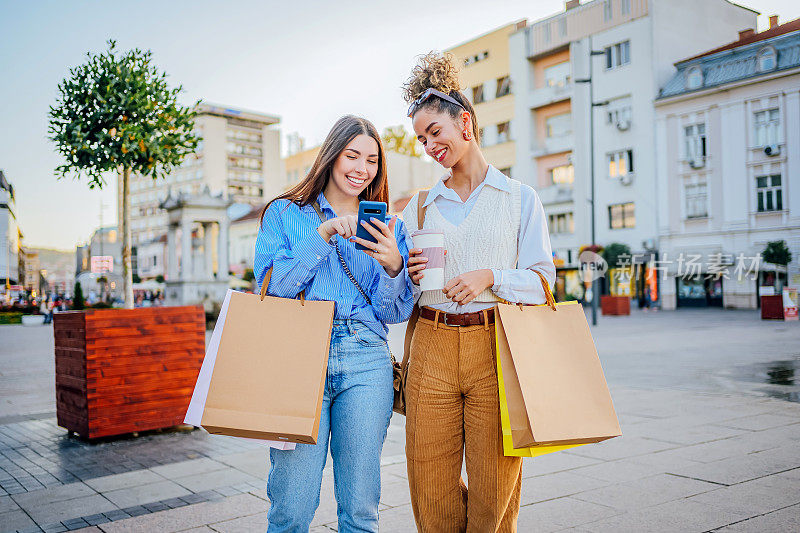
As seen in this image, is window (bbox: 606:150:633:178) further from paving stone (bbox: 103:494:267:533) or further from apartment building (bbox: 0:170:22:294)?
apartment building (bbox: 0:170:22:294)

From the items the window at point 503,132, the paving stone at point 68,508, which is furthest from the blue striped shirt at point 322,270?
the window at point 503,132

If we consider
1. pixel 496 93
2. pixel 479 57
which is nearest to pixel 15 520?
pixel 496 93

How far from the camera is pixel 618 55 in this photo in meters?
36.1

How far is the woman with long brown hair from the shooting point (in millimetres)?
2357

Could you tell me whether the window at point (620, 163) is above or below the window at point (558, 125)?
below

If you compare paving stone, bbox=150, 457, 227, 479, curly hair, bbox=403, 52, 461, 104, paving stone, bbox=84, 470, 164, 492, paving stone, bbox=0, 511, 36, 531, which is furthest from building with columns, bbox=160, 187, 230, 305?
curly hair, bbox=403, 52, 461, 104

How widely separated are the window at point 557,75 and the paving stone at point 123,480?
1495 inches

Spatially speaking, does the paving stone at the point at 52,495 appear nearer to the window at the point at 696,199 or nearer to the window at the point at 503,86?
the window at the point at 696,199

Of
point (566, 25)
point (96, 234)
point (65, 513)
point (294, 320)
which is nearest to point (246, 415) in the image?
point (294, 320)

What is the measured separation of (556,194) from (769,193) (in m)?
11.7

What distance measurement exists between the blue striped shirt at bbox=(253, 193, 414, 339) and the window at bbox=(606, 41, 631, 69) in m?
36.7

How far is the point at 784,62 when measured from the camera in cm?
2986

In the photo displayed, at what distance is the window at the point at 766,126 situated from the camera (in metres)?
30.2

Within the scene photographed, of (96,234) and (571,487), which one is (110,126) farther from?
(96,234)
